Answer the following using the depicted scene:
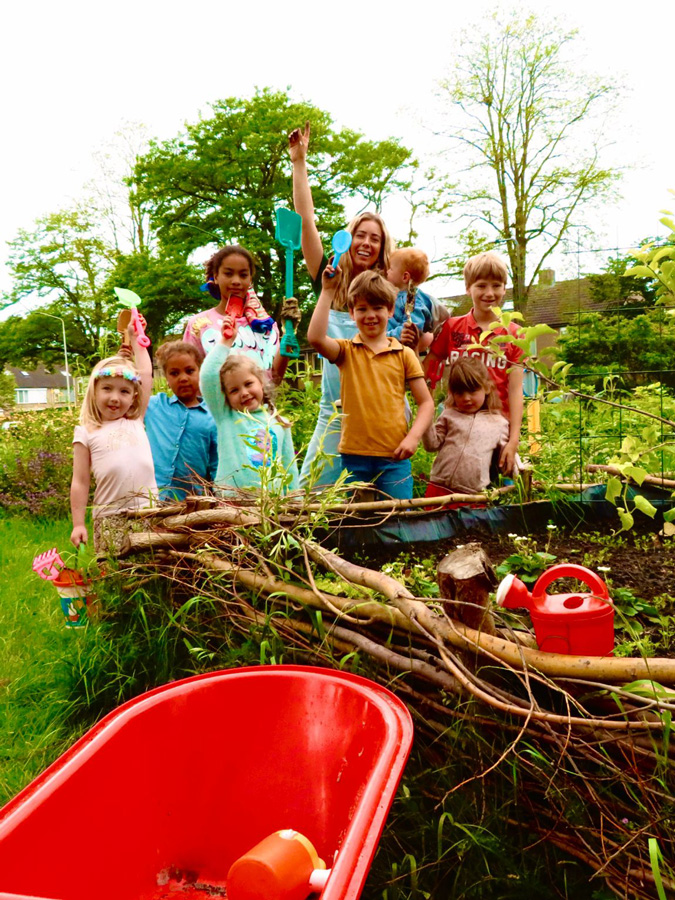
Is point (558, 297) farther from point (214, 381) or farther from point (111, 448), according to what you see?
point (111, 448)

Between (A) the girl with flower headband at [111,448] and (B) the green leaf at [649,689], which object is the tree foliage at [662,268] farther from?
(A) the girl with flower headband at [111,448]

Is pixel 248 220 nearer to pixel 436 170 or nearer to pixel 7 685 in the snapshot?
pixel 436 170

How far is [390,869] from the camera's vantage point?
1.55 meters

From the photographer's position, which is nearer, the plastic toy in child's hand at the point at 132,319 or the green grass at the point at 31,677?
the green grass at the point at 31,677

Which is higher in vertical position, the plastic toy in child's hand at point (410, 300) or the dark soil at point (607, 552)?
the plastic toy in child's hand at point (410, 300)

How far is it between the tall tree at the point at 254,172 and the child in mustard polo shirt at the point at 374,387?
1768 centimetres

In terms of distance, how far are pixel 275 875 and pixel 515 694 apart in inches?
27.2

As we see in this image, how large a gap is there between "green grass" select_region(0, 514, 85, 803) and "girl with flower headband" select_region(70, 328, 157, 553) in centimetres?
49

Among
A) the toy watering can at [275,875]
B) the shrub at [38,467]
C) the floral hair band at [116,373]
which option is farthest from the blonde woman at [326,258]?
the shrub at [38,467]

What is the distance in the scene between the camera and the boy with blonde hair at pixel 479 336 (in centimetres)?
324

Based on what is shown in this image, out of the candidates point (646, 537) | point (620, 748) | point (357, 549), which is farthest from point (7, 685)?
point (646, 537)

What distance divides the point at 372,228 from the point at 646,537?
72.7 inches

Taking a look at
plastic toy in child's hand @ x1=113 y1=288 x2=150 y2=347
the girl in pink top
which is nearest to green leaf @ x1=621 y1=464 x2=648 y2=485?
the girl in pink top

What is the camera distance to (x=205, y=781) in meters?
1.44
